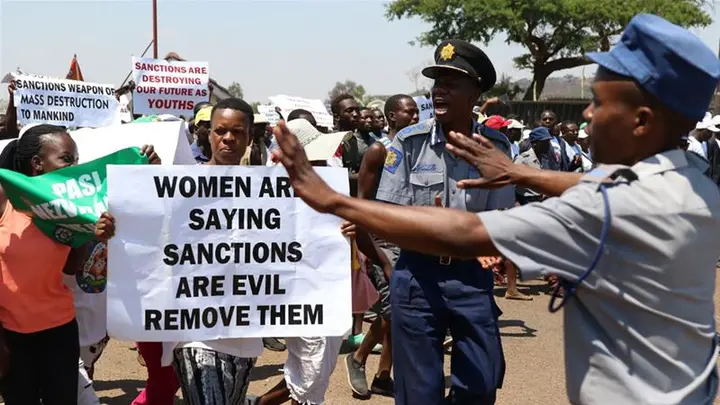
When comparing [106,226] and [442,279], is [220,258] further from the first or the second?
[442,279]

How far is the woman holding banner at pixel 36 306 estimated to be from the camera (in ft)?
13.7

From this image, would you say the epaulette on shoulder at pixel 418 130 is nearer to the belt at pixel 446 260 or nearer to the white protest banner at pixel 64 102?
the belt at pixel 446 260

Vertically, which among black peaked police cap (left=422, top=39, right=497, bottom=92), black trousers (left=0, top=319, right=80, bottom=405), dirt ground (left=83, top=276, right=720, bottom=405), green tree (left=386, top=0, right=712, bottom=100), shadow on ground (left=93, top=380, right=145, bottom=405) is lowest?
dirt ground (left=83, top=276, right=720, bottom=405)

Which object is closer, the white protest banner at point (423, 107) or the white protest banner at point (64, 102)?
the white protest banner at point (423, 107)

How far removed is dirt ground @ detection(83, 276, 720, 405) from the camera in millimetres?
6359

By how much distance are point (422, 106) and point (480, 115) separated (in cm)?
104

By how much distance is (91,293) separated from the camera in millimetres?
5129

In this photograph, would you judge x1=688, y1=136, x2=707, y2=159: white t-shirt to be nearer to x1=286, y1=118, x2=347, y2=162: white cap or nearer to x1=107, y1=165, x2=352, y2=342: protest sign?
x1=286, y1=118, x2=347, y2=162: white cap

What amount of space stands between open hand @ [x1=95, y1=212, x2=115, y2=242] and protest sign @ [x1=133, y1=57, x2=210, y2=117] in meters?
9.45

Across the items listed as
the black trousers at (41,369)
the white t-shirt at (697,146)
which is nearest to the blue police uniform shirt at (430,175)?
the black trousers at (41,369)

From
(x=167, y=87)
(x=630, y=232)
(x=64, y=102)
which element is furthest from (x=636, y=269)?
(x=167, y=87)

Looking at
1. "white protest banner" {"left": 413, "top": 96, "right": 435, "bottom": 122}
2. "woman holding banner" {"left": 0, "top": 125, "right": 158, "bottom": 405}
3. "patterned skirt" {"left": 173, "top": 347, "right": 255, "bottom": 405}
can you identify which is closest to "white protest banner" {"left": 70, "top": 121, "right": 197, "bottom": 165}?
"woman holding banner" {"left": 0, "top": 125, "right": 158, "bottom": 405}

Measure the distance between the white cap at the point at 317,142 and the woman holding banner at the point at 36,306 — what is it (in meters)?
1.24

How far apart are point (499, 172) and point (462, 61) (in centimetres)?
169
